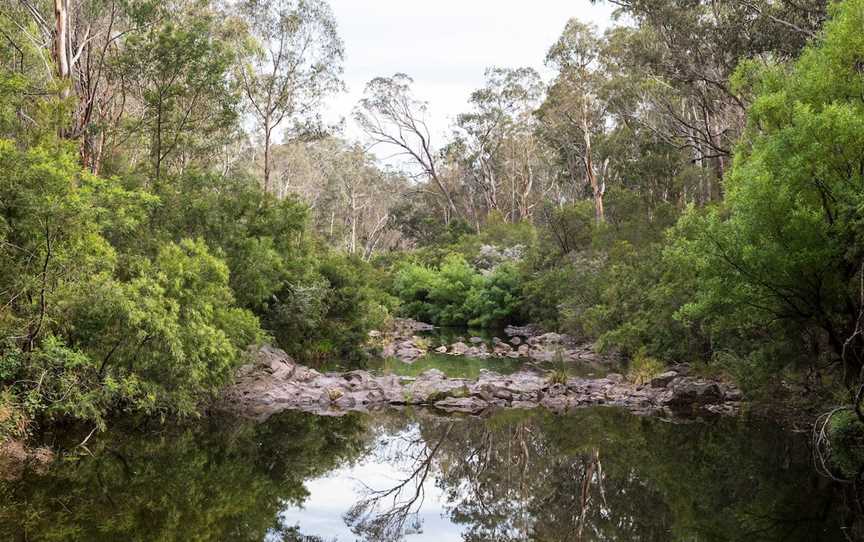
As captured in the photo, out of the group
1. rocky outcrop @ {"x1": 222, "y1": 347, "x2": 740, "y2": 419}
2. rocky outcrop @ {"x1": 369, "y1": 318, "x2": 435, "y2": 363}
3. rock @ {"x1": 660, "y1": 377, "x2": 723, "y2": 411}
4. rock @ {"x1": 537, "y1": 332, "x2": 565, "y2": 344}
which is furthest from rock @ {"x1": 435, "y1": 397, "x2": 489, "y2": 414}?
rock @ {"x1": 537, "y1": 332, "x2": 565, "y2": 344}

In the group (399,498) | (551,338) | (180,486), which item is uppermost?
(551,338)

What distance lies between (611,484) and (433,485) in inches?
89.4

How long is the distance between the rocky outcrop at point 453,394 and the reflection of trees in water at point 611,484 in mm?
2074

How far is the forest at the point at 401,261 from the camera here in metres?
10.1

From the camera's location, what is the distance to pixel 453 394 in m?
16.2

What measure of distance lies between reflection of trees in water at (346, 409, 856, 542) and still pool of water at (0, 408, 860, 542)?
0.10 ft

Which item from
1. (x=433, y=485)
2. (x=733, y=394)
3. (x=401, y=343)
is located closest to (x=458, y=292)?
(x=401, y=343)

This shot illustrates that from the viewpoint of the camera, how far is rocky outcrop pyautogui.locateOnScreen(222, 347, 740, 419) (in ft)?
50.6

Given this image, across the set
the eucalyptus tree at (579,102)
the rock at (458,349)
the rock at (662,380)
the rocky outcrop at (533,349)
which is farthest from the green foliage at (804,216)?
the eucalyptus tree at (579,102)

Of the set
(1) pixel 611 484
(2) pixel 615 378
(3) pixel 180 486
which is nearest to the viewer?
(3) pixel 180 486

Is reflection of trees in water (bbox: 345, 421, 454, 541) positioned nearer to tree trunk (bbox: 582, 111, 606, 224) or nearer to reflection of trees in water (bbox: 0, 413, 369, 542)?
reflection of trees in water (bbox: 0, 413, 369, 542)

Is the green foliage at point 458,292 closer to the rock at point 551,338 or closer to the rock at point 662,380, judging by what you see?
the rock at point 551,338

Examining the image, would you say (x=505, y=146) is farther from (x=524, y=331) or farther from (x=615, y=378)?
(x=615, y=378)

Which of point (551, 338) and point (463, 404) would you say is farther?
point (551, 338)
